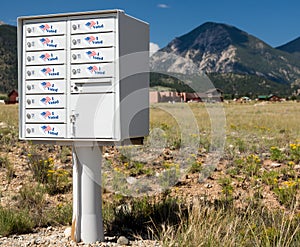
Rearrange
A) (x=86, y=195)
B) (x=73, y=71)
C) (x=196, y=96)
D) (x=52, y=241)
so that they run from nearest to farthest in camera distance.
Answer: (x=73, y=71) → (x=86, y=195) → (x=52, y=241) → (x=196, y=96)

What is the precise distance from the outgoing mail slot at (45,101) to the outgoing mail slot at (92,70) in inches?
10.4

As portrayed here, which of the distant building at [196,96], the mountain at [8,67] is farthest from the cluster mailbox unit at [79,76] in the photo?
the mountain at [8,67]

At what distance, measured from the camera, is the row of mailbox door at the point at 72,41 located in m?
4.11

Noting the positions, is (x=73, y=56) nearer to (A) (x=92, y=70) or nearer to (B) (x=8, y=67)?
(A) (x=92, y=70)

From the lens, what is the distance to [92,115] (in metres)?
4.25

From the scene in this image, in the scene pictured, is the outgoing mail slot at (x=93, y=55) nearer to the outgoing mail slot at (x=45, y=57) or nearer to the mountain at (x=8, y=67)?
the outgoing mail slot at (x=45, y=57)

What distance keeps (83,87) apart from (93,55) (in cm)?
32

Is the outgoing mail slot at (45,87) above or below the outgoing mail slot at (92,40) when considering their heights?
below

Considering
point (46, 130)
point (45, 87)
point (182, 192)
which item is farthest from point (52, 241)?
point (182, 192)

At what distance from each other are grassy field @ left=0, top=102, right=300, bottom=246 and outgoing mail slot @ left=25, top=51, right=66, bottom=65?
5.85 ft

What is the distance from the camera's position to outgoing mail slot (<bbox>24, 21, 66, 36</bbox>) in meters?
4.29

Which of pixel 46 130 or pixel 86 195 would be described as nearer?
pixel 46 130

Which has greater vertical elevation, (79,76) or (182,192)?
(79,76)

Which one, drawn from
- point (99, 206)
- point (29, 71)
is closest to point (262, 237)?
point (99, 206)
